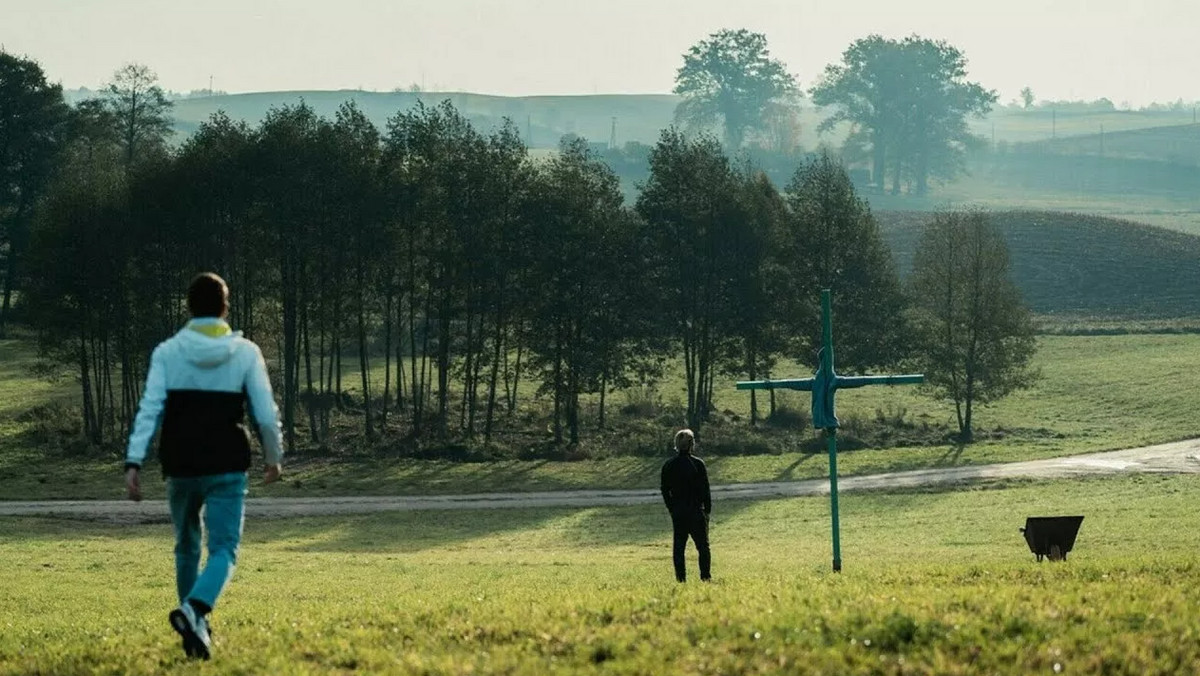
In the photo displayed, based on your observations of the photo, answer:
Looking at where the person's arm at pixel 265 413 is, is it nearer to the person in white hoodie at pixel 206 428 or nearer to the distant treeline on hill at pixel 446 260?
the person in white hoodie at pixel 206 428

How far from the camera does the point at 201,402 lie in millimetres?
12383

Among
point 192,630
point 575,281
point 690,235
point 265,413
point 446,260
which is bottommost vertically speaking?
point 192,630

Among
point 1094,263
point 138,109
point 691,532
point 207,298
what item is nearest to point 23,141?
point 138,109

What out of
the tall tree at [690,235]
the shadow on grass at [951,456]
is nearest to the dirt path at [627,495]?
the shadow on grass at [951,456]

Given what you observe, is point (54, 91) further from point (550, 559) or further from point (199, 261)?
point (550, 559)

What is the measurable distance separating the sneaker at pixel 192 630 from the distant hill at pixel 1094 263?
114234mm

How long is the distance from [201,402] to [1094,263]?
132 meters

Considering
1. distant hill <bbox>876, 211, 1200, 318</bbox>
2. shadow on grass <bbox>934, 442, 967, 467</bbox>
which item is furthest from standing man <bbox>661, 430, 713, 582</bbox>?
distant hill <bbox>876, 211, 1200, 318</bbox>

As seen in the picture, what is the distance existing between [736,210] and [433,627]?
6333 centimetres

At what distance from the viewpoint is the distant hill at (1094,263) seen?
12444cm

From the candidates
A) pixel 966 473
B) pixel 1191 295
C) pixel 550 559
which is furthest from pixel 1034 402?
pixel 550 559

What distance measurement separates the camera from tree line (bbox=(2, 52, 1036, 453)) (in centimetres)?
6762

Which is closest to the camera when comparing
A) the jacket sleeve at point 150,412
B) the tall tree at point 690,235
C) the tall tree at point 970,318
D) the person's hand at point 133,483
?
the jacket sleeve at point 150,412

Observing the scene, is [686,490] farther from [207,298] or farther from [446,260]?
[446,260]
